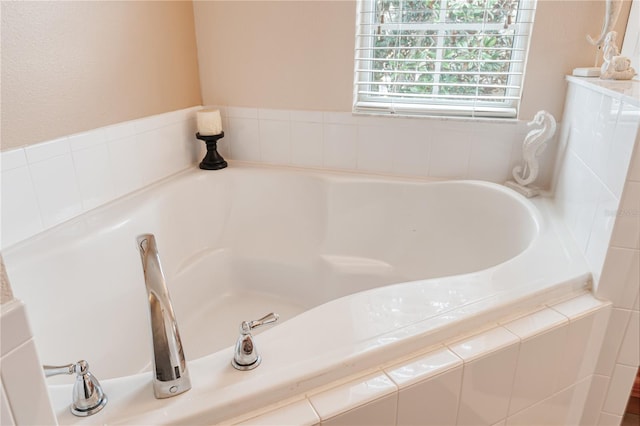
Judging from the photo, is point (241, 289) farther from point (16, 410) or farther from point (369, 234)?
point (16, 410)

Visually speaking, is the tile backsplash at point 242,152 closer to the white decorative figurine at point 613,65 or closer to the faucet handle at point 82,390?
the white decorative figurine at point 613,65

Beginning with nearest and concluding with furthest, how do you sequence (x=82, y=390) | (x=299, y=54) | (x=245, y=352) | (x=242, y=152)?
(x=82, y=390), (x=245, y=352), (x=299, y=54), (x=242, y=152)

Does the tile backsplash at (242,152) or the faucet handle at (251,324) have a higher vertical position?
the tile backsplash at (242,152)

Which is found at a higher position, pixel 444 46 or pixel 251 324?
pixel 444 46

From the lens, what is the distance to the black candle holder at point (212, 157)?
6.36 feet

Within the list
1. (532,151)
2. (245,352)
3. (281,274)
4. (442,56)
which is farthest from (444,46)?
(245,352)

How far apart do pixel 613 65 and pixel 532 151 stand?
15.3 inches

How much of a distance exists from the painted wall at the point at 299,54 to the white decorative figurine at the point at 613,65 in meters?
0.20

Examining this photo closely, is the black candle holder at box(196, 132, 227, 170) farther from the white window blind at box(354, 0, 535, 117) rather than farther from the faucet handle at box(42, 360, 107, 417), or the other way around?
the faucet handle at box(42, 360, 107, 417)

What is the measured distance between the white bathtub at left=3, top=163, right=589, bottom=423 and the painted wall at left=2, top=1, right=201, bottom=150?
0.33m

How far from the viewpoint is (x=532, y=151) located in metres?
1.61

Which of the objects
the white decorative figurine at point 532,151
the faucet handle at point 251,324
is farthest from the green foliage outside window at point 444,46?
the faucet handle at point 251,324

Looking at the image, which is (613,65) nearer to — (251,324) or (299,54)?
(299,54)

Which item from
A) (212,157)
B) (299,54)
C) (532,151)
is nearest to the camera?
(532,151)
